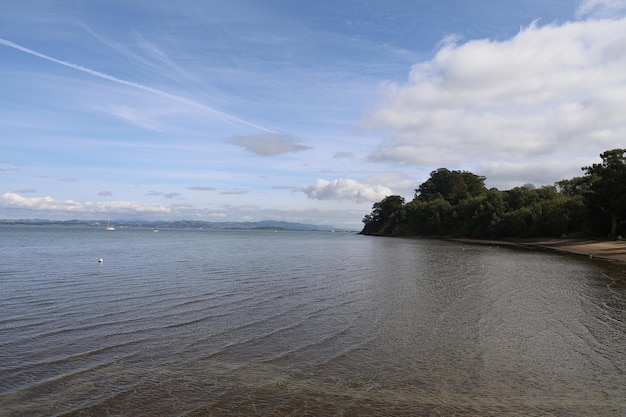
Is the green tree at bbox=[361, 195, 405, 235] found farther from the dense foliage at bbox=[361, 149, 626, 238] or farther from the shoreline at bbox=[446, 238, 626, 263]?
the shoreline at bbox=[446, 238, 626, 263]

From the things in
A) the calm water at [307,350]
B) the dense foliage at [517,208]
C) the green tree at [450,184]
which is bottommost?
the calm water at [307,350]

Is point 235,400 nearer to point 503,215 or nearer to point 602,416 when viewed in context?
point 602,416

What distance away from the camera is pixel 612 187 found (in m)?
63.3

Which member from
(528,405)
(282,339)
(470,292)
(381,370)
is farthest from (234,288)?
(528,405)

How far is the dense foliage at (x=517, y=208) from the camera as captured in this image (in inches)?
2557

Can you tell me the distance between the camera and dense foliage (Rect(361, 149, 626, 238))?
6494 centimetres

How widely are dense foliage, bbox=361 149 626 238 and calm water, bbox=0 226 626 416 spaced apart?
158 feet

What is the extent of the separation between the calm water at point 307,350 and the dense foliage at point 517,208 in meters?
48.3

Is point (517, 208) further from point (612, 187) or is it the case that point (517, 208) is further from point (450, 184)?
point (450, 184)

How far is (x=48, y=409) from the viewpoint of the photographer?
8281mm

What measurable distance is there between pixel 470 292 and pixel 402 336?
427 inches

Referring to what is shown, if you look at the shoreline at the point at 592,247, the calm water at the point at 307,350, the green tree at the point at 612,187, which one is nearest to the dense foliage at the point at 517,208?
the green tree at the point at 612,187

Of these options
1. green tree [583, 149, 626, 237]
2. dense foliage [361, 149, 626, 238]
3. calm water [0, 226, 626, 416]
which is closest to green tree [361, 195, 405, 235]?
dense foliage [361, 149, 626, 238]

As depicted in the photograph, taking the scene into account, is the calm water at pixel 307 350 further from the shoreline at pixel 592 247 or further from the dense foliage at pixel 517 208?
the dense foliage at pixel 517 208
